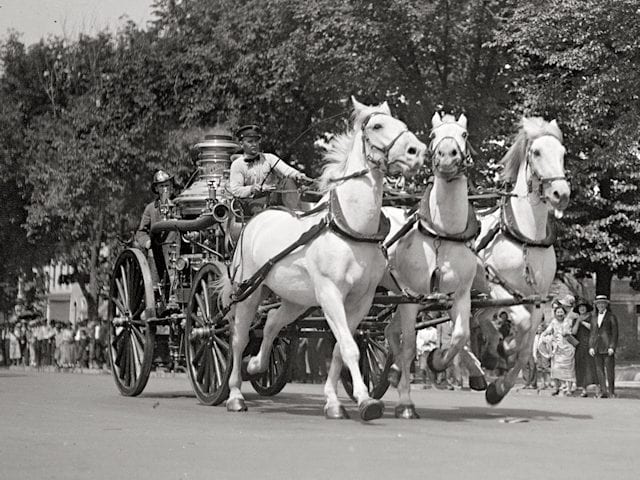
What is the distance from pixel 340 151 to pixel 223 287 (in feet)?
7.55

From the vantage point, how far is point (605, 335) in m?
20.0

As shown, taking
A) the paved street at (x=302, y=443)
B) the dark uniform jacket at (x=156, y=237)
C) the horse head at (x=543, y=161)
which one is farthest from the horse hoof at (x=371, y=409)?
the dark uniform jacket at (x=156, y=237)

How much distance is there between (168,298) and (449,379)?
351 inches

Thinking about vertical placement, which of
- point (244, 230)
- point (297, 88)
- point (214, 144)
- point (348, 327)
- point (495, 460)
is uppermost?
point (297, 88)

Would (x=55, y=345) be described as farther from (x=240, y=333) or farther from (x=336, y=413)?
(x=336, y=413)

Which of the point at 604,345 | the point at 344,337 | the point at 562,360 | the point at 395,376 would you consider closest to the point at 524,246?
the point at 395,376

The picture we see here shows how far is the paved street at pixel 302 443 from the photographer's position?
7.94m

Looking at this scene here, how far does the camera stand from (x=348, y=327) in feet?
38.0

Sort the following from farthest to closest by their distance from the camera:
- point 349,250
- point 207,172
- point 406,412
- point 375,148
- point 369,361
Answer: point 207,172
point 369,361
point 406,412
point 375,148
point 349,250

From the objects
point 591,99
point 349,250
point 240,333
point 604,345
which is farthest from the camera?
point 591,99

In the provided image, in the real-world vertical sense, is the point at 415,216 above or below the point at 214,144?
below

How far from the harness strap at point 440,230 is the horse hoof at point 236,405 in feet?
8.62

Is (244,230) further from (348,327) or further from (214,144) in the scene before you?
(214,144)

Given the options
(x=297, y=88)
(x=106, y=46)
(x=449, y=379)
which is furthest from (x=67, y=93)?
(x=449, y=379)
